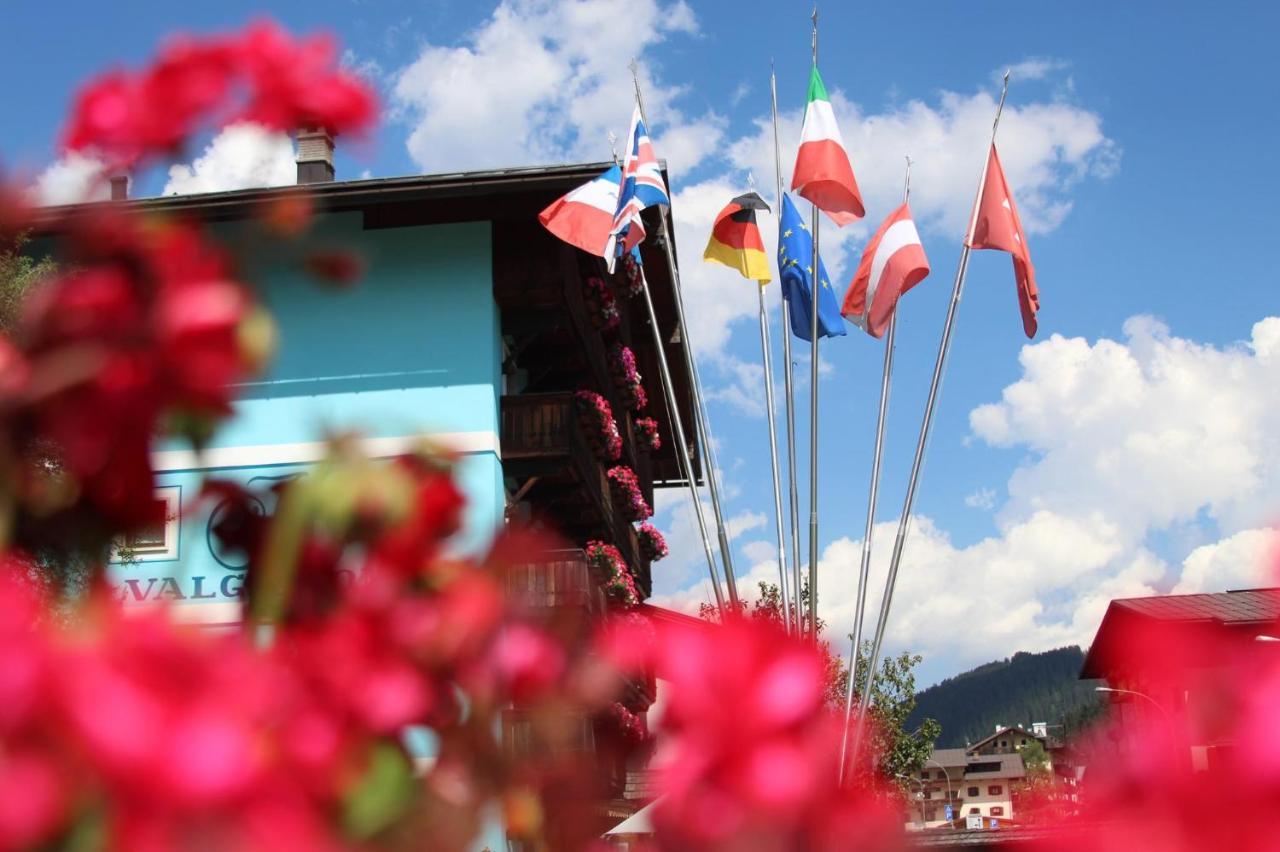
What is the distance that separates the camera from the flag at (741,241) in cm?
1555

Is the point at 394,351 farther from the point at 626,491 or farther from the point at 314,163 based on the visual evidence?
the point at 626,491

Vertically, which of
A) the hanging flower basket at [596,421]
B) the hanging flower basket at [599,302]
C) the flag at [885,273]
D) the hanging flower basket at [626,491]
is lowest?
the hanging flower basket at [626,491]

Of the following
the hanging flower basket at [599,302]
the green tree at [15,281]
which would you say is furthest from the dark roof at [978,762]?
the green tree at [15,281]

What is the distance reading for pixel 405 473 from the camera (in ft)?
3.28

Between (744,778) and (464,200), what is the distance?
1761 cm

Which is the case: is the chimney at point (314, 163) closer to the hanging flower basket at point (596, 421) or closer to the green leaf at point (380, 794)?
the hanging flower basket at point (596, 421)

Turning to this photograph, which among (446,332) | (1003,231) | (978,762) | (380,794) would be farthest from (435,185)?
(978,762)

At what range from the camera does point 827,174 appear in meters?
14.3

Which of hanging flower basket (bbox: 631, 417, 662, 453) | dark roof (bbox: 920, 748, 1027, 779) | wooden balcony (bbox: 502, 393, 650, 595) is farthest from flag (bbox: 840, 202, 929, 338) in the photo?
dark roof (bbox: 920, 748, 1027, 779)

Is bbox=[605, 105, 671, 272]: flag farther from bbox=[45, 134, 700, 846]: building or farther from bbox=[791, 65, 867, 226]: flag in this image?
bbox=[45, 134, 700, 846]: building

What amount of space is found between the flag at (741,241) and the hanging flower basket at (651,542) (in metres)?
9.15

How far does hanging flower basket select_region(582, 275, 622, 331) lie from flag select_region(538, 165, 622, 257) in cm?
419

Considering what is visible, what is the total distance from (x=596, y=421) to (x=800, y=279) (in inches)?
145

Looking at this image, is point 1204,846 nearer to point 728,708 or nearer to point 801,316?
point 728,708
